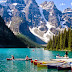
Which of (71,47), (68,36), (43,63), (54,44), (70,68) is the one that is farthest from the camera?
(54,44)

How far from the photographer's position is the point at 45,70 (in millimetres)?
43281

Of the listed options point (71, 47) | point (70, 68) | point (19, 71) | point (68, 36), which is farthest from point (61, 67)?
point (68, 36)

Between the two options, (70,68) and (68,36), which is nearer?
(70,68)

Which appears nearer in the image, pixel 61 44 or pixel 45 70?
pixel 45 70

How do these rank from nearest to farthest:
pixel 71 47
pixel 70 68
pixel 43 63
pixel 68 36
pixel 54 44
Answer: pixel 70 68, pixel 43 63, pixel 71 47, pixel 68 36, pixel 54 44

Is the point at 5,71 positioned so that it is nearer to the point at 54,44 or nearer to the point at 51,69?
the point at 51,69

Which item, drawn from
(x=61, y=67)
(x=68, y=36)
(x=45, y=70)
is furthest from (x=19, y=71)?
(x=68, y=36)

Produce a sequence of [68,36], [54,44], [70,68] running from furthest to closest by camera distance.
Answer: [54,44], [68,36], [70,68]

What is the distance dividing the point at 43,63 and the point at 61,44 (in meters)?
97.7

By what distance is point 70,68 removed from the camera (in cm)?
4197

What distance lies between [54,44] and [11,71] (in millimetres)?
127226

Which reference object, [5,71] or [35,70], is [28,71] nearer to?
[35,70]

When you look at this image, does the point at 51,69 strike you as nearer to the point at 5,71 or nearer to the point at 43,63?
the point at 43,63

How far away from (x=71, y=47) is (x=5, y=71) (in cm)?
9274
